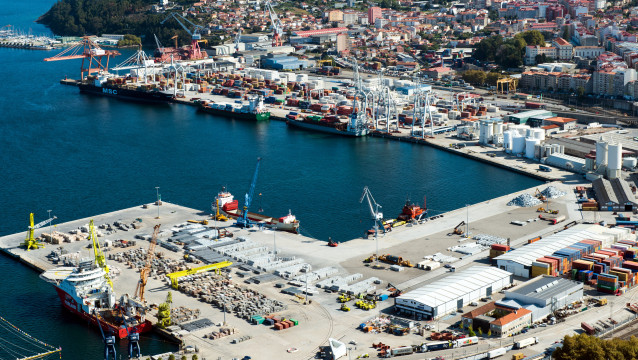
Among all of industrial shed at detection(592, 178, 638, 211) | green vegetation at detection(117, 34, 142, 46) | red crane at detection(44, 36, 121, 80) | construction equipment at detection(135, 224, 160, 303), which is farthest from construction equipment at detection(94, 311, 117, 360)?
green vegetation at detection(117, 34, 142, 46)

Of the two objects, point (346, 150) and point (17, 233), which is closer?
point (17, 233)

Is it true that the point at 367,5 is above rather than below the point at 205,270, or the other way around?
above

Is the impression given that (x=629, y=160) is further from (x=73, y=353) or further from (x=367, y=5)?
(x=367, y=5)

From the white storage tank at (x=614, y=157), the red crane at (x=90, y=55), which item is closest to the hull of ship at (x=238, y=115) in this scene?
the red crane at (x=90, y=55)

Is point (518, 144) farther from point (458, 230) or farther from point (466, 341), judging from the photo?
point (466, 341)

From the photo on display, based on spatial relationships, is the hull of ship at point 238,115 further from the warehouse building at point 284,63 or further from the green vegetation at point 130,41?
the green vegetation at point 130,41

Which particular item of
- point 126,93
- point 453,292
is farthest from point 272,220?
point 126,93

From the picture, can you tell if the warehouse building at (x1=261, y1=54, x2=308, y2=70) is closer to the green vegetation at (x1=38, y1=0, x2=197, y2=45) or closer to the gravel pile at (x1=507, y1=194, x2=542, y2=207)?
the green vegetation at (x1=38, y1=0, x2=197, y2=45)

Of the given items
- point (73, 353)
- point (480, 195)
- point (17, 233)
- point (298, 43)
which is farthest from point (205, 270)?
point (298, 43)
